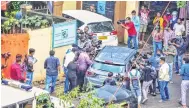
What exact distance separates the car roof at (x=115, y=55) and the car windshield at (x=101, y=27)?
11.8 feet

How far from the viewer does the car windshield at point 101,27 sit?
2172cm

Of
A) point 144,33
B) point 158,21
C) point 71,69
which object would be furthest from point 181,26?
point 71,69

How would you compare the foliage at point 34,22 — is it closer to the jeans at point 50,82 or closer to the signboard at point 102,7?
the jeans at point 50,82

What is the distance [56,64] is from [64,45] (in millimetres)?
2147

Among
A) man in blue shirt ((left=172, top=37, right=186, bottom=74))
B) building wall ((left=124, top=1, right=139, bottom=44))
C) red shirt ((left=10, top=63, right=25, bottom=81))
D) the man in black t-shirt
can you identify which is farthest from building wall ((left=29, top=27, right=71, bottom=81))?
building wall ((left=124, top=1, right=139, bottom=44))


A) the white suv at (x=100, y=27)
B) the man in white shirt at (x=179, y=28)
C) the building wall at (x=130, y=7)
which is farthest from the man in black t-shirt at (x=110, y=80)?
the building wall at (x=130, y=7)

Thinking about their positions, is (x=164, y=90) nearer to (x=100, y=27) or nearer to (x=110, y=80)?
(x=110, y=80)

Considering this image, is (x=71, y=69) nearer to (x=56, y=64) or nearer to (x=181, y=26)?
(x=56, y=64)

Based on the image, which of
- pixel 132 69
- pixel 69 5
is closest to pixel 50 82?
pixel 132 69

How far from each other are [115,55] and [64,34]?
7.03ft

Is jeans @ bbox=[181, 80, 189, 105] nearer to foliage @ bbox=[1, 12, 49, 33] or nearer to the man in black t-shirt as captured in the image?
the man in black t-shirt

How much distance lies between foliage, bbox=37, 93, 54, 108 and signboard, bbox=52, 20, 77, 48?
288 inches

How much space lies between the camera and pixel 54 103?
1183 centimetres

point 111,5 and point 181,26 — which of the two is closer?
point 181,26
